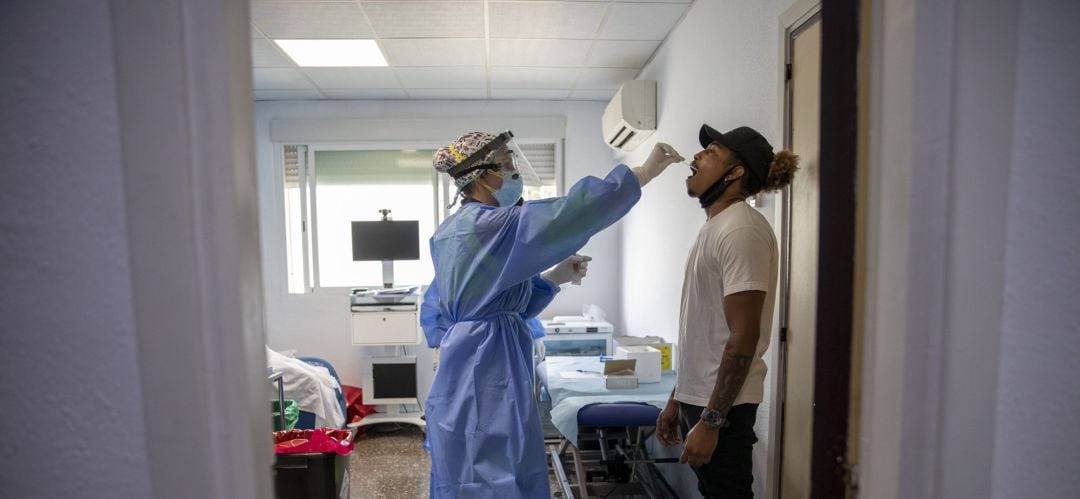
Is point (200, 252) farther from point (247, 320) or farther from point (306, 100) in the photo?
point (306, 100)

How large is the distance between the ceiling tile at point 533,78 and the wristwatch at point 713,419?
2.79m

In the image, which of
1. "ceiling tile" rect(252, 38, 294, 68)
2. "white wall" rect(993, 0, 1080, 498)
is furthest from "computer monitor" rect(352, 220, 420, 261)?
"white wall" rect(993, 0, 1080, 498)

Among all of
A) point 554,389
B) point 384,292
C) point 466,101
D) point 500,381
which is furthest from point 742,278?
point 466,101

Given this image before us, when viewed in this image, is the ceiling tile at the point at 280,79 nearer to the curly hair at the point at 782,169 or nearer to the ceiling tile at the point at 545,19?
the ceiling tile at the point at 545,19

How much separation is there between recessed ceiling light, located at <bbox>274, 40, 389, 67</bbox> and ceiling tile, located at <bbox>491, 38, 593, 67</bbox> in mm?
777

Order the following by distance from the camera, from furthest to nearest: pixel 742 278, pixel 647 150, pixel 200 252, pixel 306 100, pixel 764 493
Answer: pixel 306 100 < pixel 647 150 < pixel 764 493 < pixel 742 278 < pixel 200 252

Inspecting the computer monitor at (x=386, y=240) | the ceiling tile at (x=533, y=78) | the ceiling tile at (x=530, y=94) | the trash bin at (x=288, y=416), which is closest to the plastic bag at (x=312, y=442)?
the trash bin at (x=288, y=416)

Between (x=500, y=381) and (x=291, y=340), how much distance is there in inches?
139

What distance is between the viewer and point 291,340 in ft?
13.7

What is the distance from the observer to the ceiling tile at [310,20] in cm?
239

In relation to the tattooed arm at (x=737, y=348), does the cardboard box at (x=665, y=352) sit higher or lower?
lower

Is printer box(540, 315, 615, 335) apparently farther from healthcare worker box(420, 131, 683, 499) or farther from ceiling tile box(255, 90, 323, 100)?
ceiling tile box(255, 90, 323, 100)

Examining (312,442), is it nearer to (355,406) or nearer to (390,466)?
(390,466)

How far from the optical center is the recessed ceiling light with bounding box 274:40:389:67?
2.88 meters
